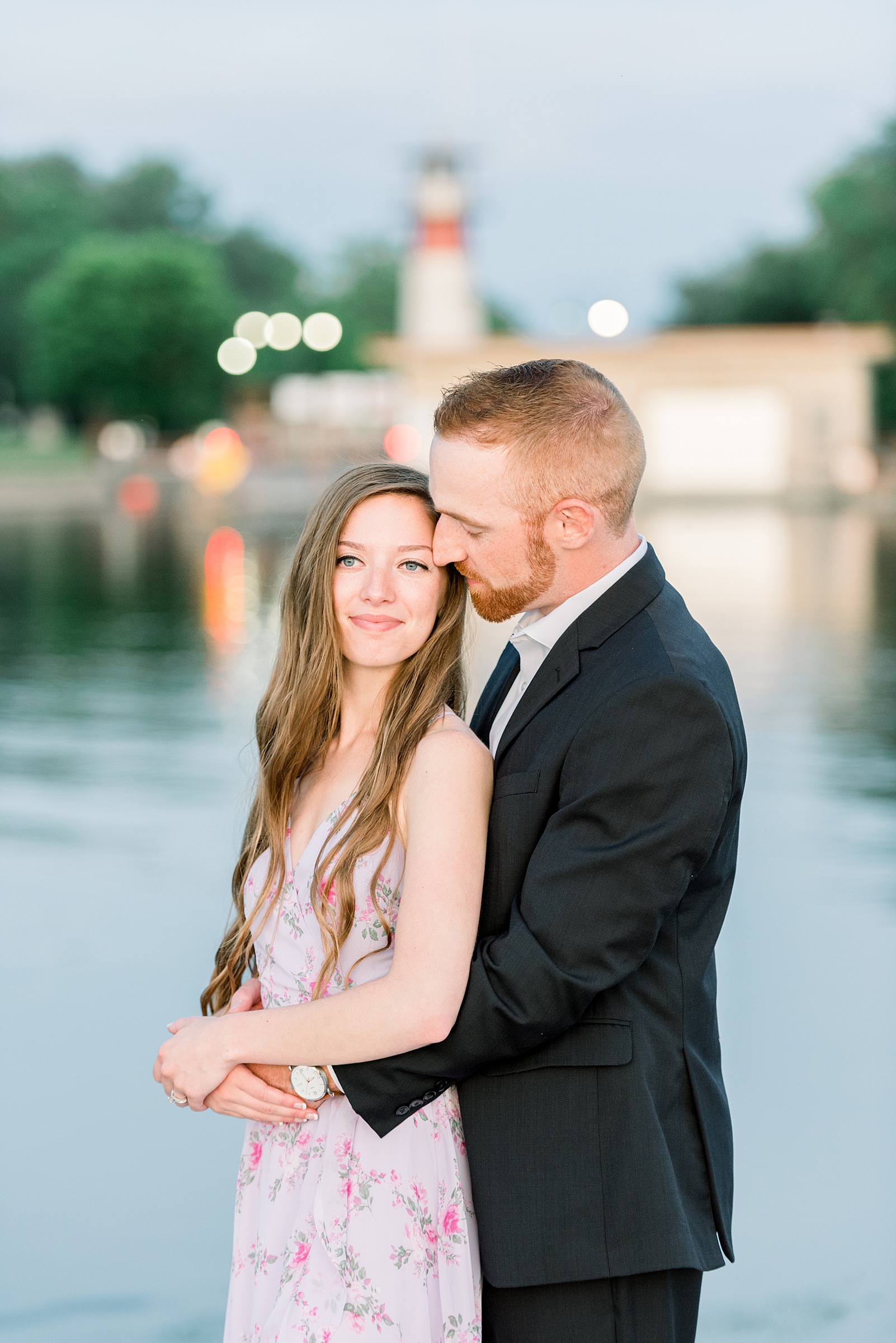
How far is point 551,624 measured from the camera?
2.16 meters

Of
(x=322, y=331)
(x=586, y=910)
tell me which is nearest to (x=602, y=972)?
(x=586, y=910)

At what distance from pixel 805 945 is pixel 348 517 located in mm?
4200

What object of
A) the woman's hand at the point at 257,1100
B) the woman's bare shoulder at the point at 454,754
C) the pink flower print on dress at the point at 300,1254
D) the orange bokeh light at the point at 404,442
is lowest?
the pink flower print on dress at the point at 300,1254

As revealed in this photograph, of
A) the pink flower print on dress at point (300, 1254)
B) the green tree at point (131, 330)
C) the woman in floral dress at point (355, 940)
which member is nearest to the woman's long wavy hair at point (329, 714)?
the woman in floral dress at point (355, 940)

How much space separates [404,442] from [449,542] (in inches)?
1336

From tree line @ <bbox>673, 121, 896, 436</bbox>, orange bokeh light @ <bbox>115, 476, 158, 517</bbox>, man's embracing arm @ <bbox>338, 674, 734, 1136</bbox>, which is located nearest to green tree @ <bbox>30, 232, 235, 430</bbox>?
orange bokeh light @ <bbox>115, 476, 158, 517</bbox>

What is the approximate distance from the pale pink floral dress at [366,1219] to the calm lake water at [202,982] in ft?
2.33

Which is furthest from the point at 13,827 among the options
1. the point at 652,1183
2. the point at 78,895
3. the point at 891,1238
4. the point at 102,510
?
the point at 102,510

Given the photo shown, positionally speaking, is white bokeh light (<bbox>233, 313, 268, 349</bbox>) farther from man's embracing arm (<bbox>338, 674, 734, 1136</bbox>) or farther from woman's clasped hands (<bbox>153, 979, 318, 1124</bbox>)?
man's embracing arm (<bbox>338, 674, 734, 1136</bbox>)

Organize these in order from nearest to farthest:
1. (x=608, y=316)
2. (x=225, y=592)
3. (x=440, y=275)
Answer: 1. (x=608, y=316)
2. (x=225, y=592)
3. (x=440, y=275)

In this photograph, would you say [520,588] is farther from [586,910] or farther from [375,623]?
[586,910]

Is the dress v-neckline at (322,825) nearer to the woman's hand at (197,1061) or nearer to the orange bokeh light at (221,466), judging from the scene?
the woman's hand at (197,1061)

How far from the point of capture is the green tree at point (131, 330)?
60.0 meters

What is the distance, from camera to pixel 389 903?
219cm
